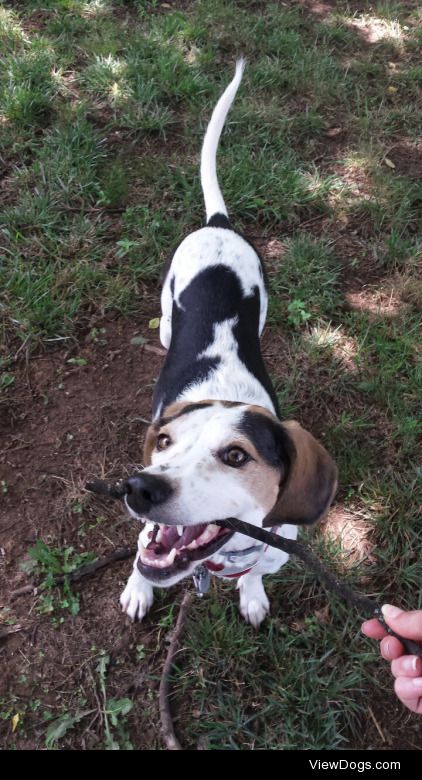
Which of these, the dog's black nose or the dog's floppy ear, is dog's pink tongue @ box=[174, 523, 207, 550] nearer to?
the dog's floppy ear

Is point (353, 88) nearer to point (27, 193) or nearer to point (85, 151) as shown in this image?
point (85, 151)

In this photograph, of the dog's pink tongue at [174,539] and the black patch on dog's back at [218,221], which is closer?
the dog's pink tongue at [174,539]

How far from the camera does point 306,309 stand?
159 inches

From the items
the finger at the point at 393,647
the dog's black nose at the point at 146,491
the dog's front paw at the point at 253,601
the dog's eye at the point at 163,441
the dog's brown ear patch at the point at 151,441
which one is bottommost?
the dog's front paw at the point at 253,601

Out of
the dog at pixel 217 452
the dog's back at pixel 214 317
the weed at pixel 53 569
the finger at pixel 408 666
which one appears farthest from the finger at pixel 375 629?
the weed at pixel 53 569

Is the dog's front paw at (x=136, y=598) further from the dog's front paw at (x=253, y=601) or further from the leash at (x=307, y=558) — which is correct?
the leash at (x=307, y=558)

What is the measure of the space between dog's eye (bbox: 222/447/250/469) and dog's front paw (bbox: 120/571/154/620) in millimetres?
1043

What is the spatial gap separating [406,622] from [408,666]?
0.12 metres

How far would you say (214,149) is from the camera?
3.56m

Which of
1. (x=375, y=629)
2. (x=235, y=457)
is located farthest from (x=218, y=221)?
(x=375, y=629)

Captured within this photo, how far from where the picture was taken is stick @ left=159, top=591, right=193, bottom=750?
2.57m

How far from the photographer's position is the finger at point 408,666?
1664mm

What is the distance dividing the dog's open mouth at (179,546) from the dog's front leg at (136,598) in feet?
2.38

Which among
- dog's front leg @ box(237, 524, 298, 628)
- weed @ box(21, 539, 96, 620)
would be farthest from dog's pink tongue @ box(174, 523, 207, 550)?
weed @ box(21, 539, 96, 620)
